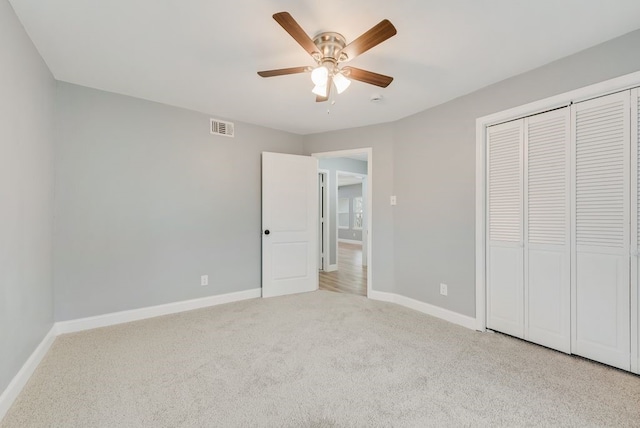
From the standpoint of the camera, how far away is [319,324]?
Answer: 3.00 m

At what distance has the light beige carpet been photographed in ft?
5.32

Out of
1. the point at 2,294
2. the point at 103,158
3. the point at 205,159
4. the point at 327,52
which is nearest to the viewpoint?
the point at 2,294

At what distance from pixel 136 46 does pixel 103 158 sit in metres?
1.36

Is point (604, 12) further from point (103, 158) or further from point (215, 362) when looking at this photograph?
point (103, 158)

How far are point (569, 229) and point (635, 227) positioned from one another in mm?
372

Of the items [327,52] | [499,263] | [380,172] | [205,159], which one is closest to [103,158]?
[205,159]

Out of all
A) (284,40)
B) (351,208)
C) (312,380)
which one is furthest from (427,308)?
(351,208)

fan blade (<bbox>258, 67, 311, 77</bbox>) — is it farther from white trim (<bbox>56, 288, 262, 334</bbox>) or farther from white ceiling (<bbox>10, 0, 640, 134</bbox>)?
white trim (<bbox>56, 288, 262, 334</bbox>)

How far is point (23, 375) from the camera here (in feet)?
6.27

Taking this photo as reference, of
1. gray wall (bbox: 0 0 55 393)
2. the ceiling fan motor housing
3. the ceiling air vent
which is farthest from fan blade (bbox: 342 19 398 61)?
the ceiling air vent

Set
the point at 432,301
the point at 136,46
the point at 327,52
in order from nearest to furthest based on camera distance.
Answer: the point at 327,52 → the point at 136,46 → the point at 432,301

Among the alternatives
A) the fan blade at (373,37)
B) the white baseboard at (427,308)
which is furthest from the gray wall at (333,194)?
the fan blade at (373,37)

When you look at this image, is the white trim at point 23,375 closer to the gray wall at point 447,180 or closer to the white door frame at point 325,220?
the gray wall at point 447,180

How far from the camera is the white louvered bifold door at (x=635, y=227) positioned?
198 cm
